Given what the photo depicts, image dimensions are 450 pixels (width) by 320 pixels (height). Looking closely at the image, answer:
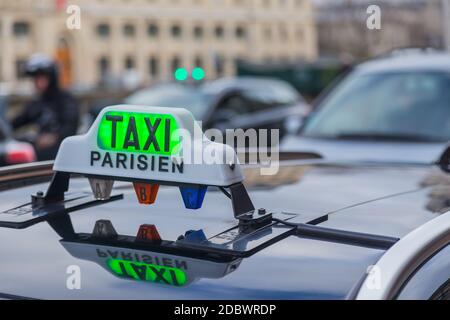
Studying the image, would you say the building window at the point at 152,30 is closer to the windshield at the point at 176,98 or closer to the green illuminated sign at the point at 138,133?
the windshield at the point at 176,98

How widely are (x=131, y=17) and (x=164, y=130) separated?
188ft

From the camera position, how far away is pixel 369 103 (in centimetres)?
555

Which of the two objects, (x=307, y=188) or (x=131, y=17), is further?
(x=131, y=17)

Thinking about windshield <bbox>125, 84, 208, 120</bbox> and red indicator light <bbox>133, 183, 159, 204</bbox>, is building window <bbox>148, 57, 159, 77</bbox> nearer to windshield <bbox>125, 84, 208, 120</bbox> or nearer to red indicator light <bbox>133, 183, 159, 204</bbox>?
windshield <bbox>125, 84, 208, 120</bbox>

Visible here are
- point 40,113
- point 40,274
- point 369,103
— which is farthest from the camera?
point 40,113

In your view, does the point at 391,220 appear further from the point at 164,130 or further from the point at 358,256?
the point at 164,130

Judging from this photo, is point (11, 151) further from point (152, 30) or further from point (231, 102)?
point (152, 30)

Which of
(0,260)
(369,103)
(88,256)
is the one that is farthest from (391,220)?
(369,103)

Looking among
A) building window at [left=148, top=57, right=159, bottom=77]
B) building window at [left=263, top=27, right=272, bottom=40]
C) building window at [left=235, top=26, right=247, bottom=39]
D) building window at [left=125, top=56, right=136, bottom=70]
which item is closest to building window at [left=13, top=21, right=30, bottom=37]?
building window at [left=125, top=56, right=136, bottom=70]

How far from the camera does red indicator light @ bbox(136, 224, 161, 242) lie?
5.44 ft

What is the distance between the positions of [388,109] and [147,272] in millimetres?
4153

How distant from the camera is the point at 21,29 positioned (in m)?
59.4

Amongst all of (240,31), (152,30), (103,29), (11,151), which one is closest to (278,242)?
(11,151)

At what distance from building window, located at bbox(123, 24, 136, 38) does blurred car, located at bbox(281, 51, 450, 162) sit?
56099 mm
